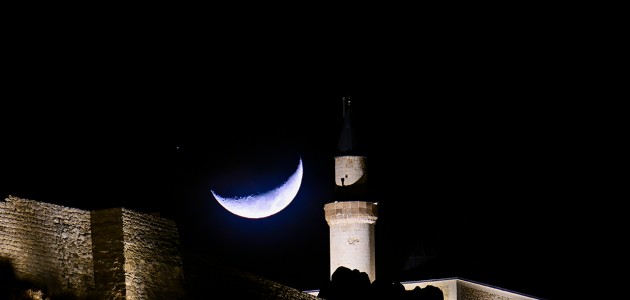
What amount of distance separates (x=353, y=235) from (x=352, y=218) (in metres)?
0.53

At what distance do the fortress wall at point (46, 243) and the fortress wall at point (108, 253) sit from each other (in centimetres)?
13

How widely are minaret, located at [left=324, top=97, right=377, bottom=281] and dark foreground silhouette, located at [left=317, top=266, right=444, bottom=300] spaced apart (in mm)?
1020

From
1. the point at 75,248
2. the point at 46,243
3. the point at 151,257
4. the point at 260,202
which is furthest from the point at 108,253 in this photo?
the point at 260,202

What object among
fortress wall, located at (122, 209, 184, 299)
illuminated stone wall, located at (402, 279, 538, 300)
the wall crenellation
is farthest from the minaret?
the wall crenellation

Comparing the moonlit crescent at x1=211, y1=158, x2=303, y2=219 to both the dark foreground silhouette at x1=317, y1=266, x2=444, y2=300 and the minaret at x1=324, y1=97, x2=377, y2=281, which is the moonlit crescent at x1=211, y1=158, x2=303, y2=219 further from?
the dark foreground silhouette at x1=317, y1=266, x2=444, y2=300

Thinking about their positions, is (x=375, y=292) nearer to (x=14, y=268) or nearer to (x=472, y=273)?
(x=472, y=273)

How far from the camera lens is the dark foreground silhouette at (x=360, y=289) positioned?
32.0 metres

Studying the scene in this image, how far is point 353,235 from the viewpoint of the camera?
34.9 metres

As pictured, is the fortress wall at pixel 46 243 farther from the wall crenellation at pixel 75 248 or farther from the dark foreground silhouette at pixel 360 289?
the dark foreground silhouette at pixel 360 289

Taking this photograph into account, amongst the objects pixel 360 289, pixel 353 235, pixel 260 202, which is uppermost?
pixel 260 202

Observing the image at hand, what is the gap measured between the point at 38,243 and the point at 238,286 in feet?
15.5

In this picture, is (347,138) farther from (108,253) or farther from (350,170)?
(108,253)

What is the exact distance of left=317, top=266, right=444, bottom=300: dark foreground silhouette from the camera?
105ft

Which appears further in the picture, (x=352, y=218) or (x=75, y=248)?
(x=352, y=218)
